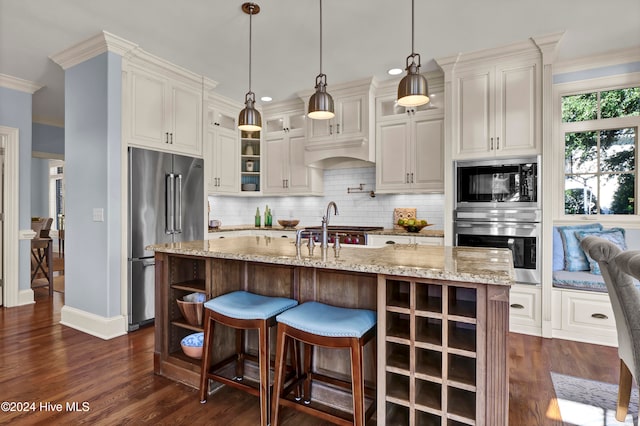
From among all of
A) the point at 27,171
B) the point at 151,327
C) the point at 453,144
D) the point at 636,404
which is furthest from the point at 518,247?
the point at 27,171

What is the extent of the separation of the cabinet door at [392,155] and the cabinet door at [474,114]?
0.67 m

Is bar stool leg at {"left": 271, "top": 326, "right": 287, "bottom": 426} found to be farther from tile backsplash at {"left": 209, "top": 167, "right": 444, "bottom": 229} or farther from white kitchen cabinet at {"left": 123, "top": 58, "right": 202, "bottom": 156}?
tile backsplash at {"left": 209, "top": 167, "right": 444, "bottom": 229}

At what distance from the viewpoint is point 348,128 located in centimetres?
432

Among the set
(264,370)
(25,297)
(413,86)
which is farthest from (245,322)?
(25,297)

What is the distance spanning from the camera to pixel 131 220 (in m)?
3.29

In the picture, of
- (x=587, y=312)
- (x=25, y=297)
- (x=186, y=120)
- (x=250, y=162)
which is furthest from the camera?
(x=250, y=162)

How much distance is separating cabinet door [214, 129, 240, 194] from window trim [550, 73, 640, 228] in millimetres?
3795

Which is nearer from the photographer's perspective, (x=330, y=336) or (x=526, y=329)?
(x=330, y=336)

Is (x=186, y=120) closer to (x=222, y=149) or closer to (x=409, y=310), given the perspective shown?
(x=222, y=149)

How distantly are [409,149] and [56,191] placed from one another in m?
9.04

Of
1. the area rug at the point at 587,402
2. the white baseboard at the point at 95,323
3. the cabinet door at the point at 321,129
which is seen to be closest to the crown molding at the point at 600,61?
the cabinet door at the point at 321,129

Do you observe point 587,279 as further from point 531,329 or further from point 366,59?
point 366,59

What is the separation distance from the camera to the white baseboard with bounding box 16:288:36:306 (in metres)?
4.21

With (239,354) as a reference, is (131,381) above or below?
below
